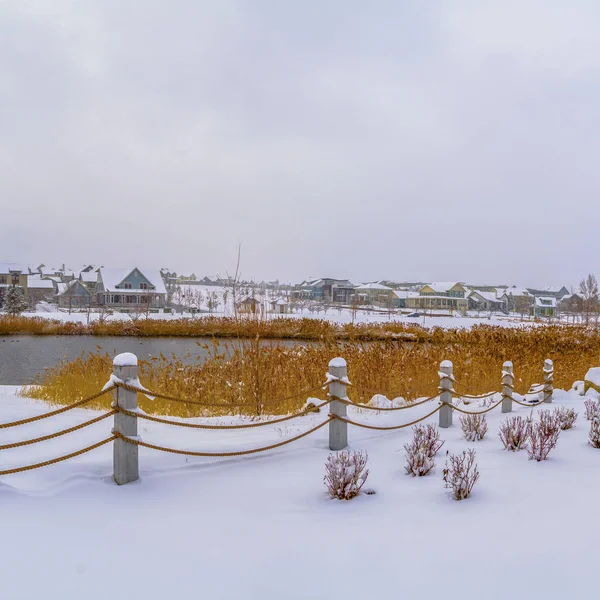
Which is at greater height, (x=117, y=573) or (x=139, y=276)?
(x=139, y=276)

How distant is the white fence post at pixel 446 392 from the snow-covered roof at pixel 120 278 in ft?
189

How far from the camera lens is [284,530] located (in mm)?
3707

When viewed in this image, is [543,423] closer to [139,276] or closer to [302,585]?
[302,585]

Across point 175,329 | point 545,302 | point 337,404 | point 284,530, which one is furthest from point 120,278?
point 545,302

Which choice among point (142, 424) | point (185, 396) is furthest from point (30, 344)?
point (142, 424)

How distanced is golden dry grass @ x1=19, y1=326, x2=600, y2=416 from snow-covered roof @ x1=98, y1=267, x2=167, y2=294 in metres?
50.2

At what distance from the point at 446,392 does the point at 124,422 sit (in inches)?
195

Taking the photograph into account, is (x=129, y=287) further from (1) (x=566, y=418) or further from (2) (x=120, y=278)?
(1) (x=566, y=418)

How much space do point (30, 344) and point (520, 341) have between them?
22.0 m

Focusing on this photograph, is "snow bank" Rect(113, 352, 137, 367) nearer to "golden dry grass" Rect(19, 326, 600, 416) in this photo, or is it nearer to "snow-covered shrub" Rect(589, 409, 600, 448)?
"golden dry grass" Rect(19, 326, 600, 416)

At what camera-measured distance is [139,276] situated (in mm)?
61594

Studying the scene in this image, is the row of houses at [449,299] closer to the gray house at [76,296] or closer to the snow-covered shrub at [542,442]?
the gray house at [76,296]

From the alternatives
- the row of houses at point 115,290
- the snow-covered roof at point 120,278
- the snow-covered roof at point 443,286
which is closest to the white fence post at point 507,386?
the row of houses at point 115,290

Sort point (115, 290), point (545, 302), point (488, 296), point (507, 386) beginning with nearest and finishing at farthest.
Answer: point (507, 386) < point (115, 290) < point (488, 296) < point (545, 302)
